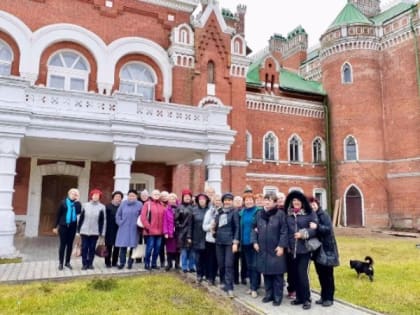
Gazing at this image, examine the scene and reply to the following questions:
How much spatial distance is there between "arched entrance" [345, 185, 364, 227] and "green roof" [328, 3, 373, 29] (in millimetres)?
11737

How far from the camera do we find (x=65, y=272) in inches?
311

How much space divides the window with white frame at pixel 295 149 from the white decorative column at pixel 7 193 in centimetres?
1950

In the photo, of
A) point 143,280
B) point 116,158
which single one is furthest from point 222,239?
point 116,158

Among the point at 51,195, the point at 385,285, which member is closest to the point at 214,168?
the point at 385,285

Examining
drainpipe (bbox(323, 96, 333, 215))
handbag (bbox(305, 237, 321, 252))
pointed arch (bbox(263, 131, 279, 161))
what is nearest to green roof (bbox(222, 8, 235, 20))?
drainpipe (bbox(323, 96, 333, 215))

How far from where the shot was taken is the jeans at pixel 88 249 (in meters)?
8.28

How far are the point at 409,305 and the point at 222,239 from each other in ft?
11.6

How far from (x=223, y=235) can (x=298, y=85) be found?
23.1 meters

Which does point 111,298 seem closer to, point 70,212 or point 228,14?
point 70,212


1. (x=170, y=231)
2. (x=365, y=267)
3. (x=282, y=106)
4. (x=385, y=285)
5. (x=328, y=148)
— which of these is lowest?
(x=385, y=285)

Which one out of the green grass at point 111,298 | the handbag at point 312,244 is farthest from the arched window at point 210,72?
the handbag at point 312,244

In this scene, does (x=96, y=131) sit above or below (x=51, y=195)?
above

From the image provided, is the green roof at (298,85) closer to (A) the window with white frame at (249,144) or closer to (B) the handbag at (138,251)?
(A) the window with white frame at (249,144)

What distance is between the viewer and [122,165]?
1122 centimetres
